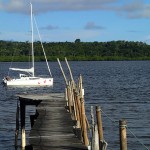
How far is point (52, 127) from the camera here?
1966 cm

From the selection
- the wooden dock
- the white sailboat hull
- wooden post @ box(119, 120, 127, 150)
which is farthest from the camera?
the white sailboat hull

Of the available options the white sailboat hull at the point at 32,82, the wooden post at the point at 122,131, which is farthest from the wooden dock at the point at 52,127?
the white sailboat hull at the point at 32,82

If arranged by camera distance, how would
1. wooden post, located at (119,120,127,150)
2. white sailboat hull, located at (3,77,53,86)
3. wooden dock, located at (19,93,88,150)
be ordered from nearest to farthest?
wooden post, located at (119,120,127,150), wooden dock, located at (19,93,88,150), white sailboat hull, located at (3,77,53,86)

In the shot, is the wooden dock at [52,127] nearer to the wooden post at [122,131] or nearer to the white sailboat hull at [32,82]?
the wooden post at [122,131]

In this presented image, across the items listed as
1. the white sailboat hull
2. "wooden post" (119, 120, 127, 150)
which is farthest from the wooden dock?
the white sailboat hull

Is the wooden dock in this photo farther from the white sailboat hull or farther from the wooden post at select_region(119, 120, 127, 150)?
the white sailboat hull

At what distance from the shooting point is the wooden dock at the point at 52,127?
Answer: 16.2m

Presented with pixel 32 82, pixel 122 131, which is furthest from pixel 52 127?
pixel 32 82

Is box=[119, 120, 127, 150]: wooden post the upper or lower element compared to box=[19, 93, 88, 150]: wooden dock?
upper

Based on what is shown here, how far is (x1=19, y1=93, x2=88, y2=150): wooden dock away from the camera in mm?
16156

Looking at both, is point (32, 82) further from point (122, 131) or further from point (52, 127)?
point (122, 131)

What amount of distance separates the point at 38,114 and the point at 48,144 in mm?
6828

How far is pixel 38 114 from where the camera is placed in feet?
75.6

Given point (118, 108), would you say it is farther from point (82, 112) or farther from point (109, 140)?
point (82, 112)
